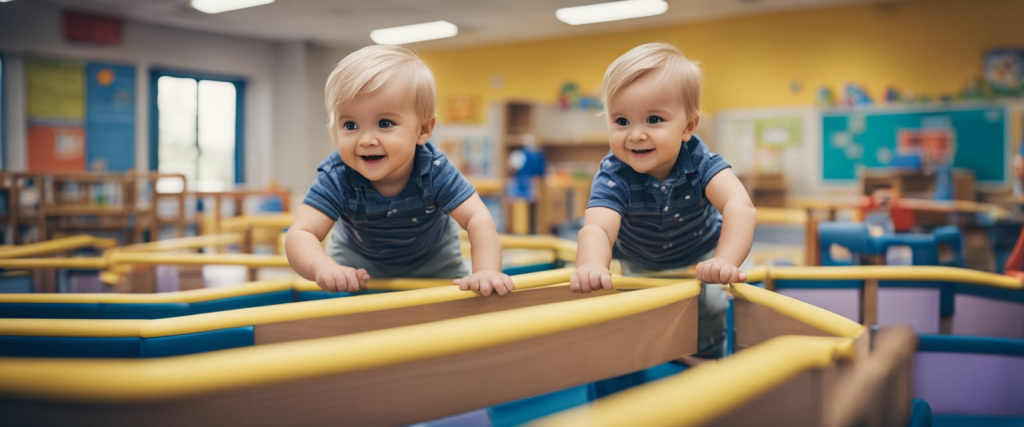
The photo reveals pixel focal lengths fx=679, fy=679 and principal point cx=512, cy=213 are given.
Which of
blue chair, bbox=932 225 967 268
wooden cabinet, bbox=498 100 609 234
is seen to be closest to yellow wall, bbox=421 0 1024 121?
wooden cabinet, bbox=498 100 609 234

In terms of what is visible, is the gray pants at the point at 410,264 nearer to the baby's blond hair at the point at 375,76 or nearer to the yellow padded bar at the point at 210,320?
the baby's blond hair at the point at 375,76

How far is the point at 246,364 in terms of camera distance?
44 cm

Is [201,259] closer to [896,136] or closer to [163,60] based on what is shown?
[896,136]

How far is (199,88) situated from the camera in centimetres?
1013

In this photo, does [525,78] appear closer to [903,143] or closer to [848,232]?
[903,143]

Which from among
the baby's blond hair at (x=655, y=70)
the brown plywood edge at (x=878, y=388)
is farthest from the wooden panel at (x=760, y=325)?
the baby's blond hair at (x=655, y=70)

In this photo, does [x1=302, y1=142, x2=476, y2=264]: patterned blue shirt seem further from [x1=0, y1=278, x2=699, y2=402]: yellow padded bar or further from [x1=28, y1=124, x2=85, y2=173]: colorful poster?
[x1=28, y1=124, x2=85, y2=173]: colorful poster

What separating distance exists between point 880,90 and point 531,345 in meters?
9.30

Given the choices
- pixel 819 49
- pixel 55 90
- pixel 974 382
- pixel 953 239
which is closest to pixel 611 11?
pixel 819 49

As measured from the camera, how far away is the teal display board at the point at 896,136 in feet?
26.0

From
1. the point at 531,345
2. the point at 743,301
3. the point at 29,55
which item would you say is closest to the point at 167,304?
the point at 531,345

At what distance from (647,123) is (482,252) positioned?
14.6 inches

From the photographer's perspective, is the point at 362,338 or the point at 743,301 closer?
the point at 362,338

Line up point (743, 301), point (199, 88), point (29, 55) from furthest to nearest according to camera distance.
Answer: point (199, 88) → point (29, 55) → point (743, 301)
